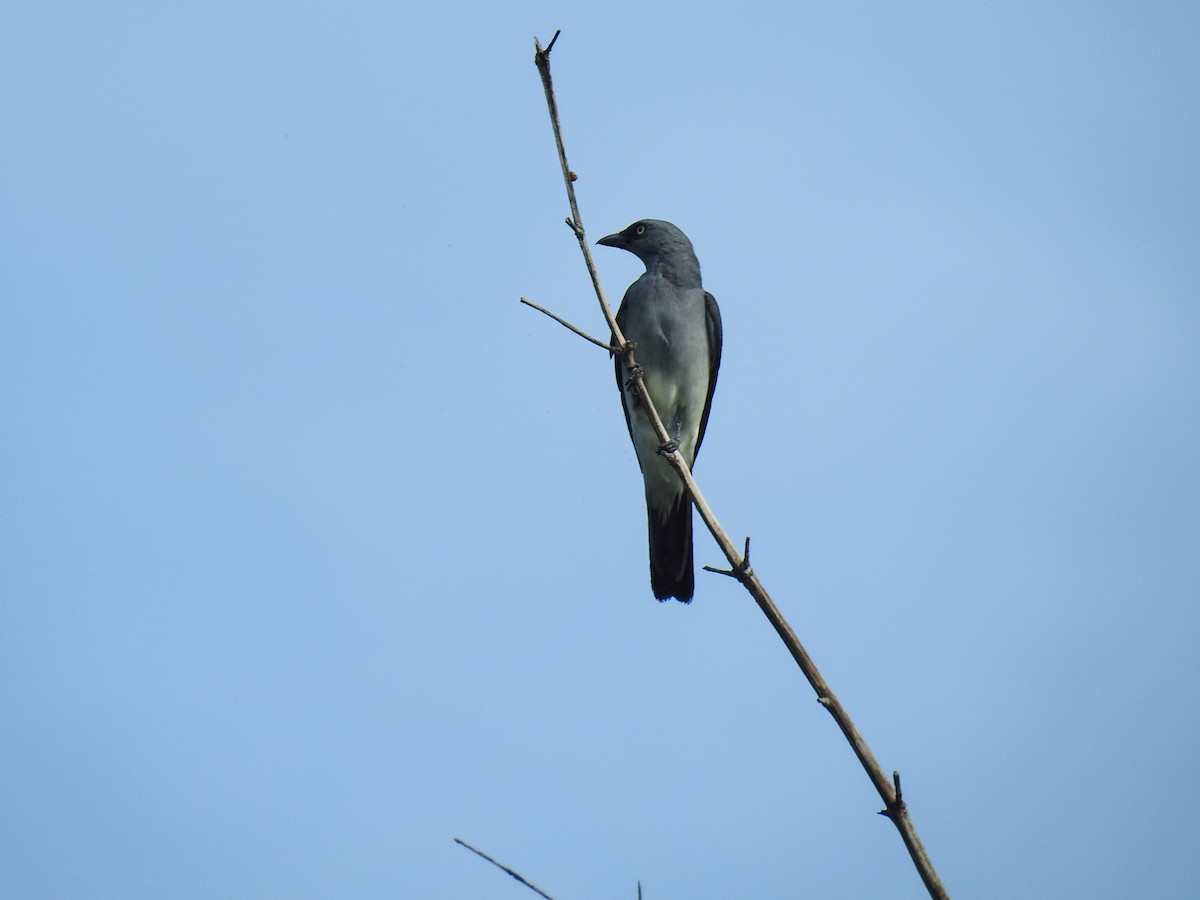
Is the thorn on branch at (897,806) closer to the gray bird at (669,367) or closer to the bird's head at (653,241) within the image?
the gray bird at (669,367)

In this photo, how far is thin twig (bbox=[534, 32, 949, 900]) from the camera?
3023mm

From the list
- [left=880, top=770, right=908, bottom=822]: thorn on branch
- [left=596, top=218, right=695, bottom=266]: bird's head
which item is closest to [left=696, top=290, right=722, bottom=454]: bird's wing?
[left=596, top=218, right=695, bottom=266]: bird's head

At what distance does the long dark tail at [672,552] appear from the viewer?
25.2 feet

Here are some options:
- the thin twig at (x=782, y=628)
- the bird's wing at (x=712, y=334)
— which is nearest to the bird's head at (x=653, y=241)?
the bird's wing at (x=712, y=334)

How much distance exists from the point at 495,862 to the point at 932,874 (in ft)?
4.26

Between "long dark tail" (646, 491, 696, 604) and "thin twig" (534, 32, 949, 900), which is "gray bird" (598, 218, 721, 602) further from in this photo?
"thin twig" (534, 32, 949, 900)

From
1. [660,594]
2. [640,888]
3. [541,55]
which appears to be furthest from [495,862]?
[660,594]

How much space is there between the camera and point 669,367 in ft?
26.8

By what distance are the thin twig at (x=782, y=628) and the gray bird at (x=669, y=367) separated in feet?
11.1

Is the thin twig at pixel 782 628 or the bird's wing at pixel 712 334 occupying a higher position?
the bird's wing at pixel 712 334

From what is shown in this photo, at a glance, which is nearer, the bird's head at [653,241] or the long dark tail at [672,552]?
the long dark tail at [672,552]

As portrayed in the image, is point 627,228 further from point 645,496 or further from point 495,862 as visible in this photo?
point 495,862

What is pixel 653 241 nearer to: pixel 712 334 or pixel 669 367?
pixel 712 334

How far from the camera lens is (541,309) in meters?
4.58
